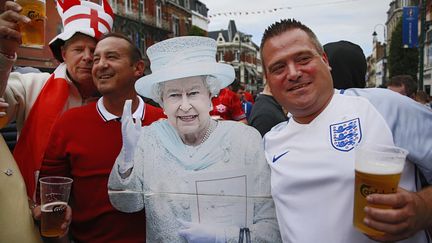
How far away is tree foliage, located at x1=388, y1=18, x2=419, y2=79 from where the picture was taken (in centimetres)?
4483

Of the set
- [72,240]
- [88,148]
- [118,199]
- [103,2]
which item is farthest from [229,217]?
[103,2]

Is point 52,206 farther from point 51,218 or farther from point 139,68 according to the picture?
point 139,68

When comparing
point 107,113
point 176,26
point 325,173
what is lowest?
point 325,173

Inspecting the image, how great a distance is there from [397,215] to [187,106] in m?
1.09

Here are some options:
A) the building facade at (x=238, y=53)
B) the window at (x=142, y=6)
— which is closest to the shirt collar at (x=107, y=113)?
the window at (x=142, y=6)

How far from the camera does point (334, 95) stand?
1.93m

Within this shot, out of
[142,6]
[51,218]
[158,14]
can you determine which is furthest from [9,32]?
[158,14]

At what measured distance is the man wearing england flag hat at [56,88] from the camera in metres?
2.68

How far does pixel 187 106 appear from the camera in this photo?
6.42 ft

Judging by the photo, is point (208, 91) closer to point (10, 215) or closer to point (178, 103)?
point (178, 103)

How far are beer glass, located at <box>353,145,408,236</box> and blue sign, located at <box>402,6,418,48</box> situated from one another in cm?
1736

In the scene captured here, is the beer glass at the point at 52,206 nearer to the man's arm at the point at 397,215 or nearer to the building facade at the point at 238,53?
the man's arm at the point at 397,215

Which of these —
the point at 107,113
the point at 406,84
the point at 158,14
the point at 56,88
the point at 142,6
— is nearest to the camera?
the point at 107,113

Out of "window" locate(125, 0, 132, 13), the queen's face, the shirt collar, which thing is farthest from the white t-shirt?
"window" locate(125, 0, 132, 13)
